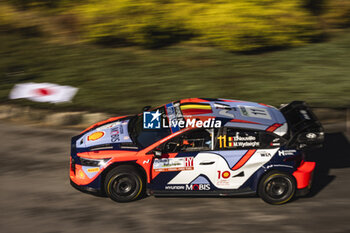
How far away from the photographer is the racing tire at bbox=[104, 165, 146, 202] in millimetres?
7504

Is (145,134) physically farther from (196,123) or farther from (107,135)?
(196,123)

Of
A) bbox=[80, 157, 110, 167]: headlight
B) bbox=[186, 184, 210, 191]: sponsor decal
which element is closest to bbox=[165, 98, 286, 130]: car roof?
bbox=[186, 184, 210, 191]: sponsor decal

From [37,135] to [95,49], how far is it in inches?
153

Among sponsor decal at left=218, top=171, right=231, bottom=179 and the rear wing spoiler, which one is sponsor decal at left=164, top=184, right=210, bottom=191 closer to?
sponsor decal at left=218, top=171, right=231, bottom=179

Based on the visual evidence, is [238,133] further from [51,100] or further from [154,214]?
[51,100]

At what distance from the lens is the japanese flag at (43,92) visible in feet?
37.6

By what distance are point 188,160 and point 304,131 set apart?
212 cm

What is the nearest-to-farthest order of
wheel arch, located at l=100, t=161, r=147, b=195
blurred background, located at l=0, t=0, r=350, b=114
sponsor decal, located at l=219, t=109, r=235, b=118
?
1. wheel arch, located at l=100, t=161, r=147, b=195
2. sponsor decal, located at l=219, t=109, r=235, b=118
3. blurred background, located at l=0, t=0, r=350, b=114

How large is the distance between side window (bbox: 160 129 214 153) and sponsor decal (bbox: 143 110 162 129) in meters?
0.44

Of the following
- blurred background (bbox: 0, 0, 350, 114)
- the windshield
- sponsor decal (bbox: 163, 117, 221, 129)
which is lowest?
Answer: the windshield

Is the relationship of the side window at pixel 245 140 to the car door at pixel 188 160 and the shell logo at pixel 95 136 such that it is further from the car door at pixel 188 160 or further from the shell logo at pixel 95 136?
the shell logo at pixel 95 136

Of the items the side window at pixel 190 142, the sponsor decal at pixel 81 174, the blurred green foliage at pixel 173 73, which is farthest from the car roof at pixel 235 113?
the blurred green foliage at pixel 173 73

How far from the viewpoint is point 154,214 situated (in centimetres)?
745

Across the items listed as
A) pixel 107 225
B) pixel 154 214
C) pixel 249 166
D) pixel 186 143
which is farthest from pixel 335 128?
pixel 107 225
